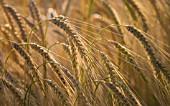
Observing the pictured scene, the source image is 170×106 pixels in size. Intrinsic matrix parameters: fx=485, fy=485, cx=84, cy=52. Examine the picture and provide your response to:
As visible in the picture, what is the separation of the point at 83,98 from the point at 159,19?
4.30ft

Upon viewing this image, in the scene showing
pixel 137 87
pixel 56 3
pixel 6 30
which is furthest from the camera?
pixel 56 3

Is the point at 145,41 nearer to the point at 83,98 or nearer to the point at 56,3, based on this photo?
the point at 83,98

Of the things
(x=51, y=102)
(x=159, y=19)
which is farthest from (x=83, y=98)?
(x=159, y=19)

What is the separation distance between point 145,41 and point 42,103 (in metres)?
0.51

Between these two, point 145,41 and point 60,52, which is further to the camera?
point 60,52

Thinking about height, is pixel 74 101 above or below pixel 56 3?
below

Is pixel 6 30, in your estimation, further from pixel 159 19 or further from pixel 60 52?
pixel 159 19

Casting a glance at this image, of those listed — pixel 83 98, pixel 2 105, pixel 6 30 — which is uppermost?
pixel 6 30

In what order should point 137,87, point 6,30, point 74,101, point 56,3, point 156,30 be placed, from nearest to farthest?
1. point 74,101
2. point 137,87
3. point 6,30
4. point 156,30
5. point 56,3

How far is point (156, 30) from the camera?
10.3 feet

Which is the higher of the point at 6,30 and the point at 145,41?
the point at 6,30

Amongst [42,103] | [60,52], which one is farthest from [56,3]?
[42,103]

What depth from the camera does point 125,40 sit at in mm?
2904

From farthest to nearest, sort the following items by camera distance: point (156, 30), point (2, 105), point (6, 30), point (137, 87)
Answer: point (156, 30) → point (6, 30) → point (137, 87) → point (2, 105)
